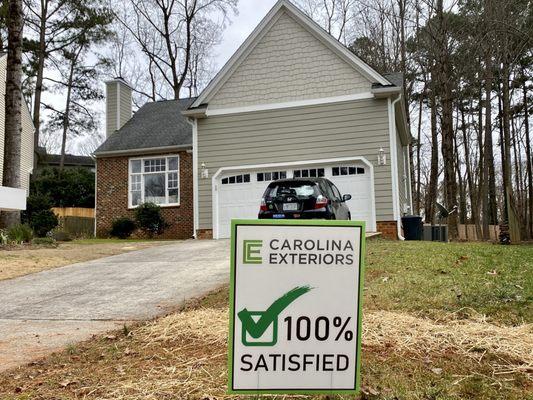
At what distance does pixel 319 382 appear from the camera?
7.98 feet

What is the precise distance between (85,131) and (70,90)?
8.49 ft

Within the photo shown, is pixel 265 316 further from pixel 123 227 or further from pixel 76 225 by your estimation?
pixel 76 225

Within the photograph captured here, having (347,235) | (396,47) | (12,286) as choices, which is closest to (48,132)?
(396,47)

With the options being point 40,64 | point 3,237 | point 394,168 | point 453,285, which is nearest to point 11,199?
point 3,237

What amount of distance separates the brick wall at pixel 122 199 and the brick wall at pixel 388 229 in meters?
7.46

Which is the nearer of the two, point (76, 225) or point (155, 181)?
point (155, 181)

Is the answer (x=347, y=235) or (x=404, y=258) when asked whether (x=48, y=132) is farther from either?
(x=347, y=235)

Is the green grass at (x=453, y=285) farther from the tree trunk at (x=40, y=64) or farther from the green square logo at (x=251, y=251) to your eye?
the tree trunk at (x=40, y=64)

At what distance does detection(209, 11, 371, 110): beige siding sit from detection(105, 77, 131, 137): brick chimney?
7779 millimetres

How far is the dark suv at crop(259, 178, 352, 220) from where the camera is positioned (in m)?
10.9

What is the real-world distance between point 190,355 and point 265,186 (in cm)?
1229

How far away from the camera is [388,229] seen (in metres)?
14.6

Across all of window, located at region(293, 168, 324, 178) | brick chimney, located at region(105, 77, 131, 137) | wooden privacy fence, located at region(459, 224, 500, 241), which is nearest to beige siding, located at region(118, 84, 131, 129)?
brick chimney, located at region(105, 77, 131, 137)

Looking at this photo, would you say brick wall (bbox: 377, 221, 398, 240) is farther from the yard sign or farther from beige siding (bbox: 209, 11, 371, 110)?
the yard sign
